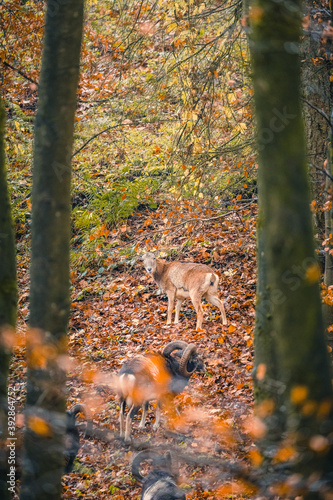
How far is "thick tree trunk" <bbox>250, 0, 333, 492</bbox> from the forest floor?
72 centimetres

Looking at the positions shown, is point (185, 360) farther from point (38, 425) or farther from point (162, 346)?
point (38, 425)

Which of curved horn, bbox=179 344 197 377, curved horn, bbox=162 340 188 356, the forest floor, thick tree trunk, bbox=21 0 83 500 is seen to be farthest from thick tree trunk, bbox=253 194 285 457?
curved horn, bbox=162 340 188 356

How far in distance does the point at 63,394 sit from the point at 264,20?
10.8 ft

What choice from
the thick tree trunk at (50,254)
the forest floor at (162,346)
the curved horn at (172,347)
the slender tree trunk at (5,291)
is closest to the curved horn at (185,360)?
the curved horn at (172,347)

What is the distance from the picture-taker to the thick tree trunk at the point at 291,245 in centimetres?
323

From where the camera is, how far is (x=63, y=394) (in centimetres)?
360

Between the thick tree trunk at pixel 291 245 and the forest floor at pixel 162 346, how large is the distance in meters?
0.72

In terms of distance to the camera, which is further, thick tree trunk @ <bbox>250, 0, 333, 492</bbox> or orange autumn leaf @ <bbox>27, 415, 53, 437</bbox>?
orange autumn leaf @ <bbox>27, 415, 53, 437</bbox>

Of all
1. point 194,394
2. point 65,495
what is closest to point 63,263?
point 65,495

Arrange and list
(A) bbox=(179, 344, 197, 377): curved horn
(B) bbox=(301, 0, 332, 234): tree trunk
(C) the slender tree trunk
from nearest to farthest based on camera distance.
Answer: (C) the slender tree trunk → (A) bbox=(179, 344, 197, 377): curved horn → (B) bbox=(301, 0, 332, 234): tree trunk

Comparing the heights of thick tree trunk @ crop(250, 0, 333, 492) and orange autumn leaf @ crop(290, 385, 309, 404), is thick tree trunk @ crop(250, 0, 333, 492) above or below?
above

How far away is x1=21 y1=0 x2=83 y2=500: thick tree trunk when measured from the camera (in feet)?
11.3

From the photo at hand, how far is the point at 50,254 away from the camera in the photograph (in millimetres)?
3443

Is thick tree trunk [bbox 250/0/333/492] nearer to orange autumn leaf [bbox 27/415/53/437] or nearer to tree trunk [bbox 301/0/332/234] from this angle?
orange autumn leaf [bbox 27/415/53/437]
